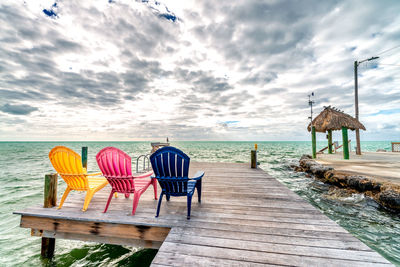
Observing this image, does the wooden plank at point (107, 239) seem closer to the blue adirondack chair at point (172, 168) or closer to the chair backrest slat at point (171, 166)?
the blue adirondack chair at point (172, 168)

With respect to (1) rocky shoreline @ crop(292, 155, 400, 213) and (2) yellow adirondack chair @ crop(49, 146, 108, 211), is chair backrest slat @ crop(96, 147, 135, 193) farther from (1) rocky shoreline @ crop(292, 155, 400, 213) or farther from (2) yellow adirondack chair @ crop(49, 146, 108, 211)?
(1) rocky shoreline @ crop(292, 155, 400, 213)

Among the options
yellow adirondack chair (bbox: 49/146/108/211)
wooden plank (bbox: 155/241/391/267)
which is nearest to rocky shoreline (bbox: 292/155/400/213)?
wooden plank (bbox: 155/241/391/267)

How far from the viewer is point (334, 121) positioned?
1354cm

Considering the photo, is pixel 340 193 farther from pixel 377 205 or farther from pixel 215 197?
pixel 215 197

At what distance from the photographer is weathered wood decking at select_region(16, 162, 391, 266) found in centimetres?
199

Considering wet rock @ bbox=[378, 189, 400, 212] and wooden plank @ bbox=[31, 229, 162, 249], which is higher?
wooden plank @ bbox=[31, 229, 162, 249]

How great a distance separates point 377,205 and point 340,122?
953cm

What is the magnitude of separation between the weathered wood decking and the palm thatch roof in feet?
41.6

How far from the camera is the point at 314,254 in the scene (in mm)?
2039

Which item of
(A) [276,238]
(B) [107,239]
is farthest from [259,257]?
(B) [107,239]

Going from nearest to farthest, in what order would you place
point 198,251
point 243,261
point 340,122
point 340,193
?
1. point 243,261
2. point 198,251
3. point 340,193
4. point 340,122

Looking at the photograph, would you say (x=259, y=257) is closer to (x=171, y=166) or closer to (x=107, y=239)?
(x=171, y=166)

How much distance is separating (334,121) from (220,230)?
15.4 metres

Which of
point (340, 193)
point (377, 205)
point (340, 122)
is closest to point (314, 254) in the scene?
point (377, 205)
